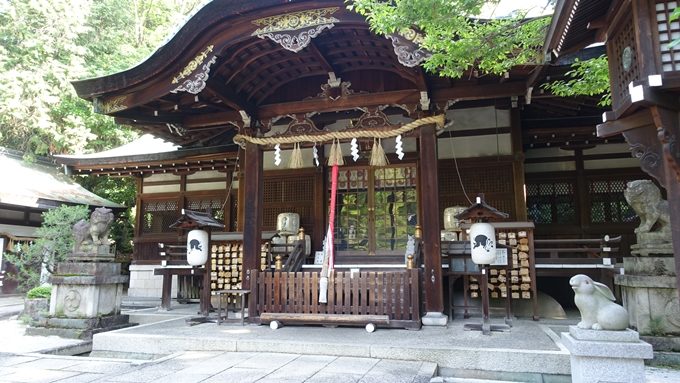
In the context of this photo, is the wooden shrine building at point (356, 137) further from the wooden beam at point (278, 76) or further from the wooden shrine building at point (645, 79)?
the wooden shrine building at point (645, 79)

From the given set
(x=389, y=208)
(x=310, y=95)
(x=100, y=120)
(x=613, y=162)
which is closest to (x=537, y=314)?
(x=389, y=208)

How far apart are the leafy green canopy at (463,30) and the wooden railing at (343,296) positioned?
10.3 feet

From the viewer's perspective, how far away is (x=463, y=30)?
5297mm

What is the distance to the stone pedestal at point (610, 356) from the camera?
3.95 metres

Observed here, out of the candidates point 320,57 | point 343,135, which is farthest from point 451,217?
point 320,57

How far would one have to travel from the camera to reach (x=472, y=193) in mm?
9180

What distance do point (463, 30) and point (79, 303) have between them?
7.35 metres

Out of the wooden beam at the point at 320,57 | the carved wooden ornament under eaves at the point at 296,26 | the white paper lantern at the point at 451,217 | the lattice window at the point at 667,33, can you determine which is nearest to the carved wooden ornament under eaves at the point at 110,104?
the carved wooden ornament under eaves at the point at 296,26

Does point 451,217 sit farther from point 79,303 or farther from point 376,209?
point 79,303

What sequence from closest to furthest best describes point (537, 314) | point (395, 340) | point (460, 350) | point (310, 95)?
point (460, 350) → point (395, 340) → point (537, 314) → point (310, 95)

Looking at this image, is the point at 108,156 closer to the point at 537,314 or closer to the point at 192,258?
the point at 192,258

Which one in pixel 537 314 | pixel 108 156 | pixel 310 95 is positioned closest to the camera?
pixel 537 314

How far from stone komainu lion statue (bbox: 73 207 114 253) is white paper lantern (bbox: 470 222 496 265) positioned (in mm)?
6285

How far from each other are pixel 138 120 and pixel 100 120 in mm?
11231
